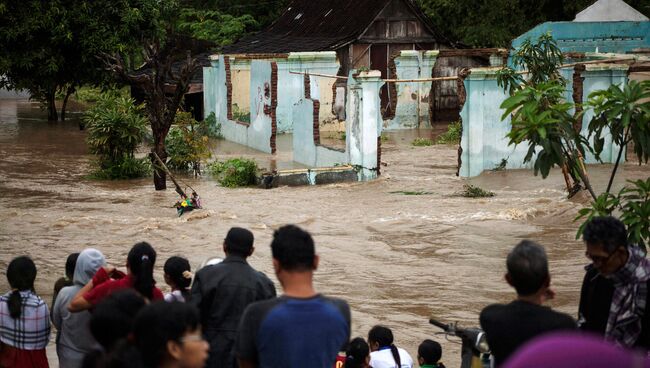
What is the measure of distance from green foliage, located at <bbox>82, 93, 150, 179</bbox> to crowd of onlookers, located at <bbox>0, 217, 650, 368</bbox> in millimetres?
14646

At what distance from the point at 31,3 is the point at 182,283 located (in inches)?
595

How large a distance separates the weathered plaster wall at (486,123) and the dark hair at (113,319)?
1636 cm

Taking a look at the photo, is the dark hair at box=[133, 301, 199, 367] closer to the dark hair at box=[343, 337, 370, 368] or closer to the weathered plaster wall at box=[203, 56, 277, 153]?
the dark hair at box=[343, 337, 370, 368]

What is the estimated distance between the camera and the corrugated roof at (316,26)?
32.4 meters

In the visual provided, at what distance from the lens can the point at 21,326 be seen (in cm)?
596

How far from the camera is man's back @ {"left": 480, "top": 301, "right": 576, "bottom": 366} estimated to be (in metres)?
4.30

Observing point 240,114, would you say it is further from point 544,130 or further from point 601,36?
point 544,130

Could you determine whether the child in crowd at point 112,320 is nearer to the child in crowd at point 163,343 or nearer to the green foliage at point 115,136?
the child in crowd at point 163,343

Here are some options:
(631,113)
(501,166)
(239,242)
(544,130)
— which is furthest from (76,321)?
(501,166)

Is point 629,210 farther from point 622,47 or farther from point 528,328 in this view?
point 622,47

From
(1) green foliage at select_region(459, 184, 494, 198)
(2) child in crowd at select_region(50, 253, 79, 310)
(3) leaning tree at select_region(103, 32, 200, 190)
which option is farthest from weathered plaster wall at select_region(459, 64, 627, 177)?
(2) child in crowd at select_region(50, 253, 79, 310)

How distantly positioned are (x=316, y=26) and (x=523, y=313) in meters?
31.5

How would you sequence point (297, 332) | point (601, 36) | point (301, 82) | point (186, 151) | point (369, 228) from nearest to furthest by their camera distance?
point (297, 332), point (369, 228), point (186, 151), point (601, 36), point (301, 82)

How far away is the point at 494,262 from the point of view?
13.5 meters
